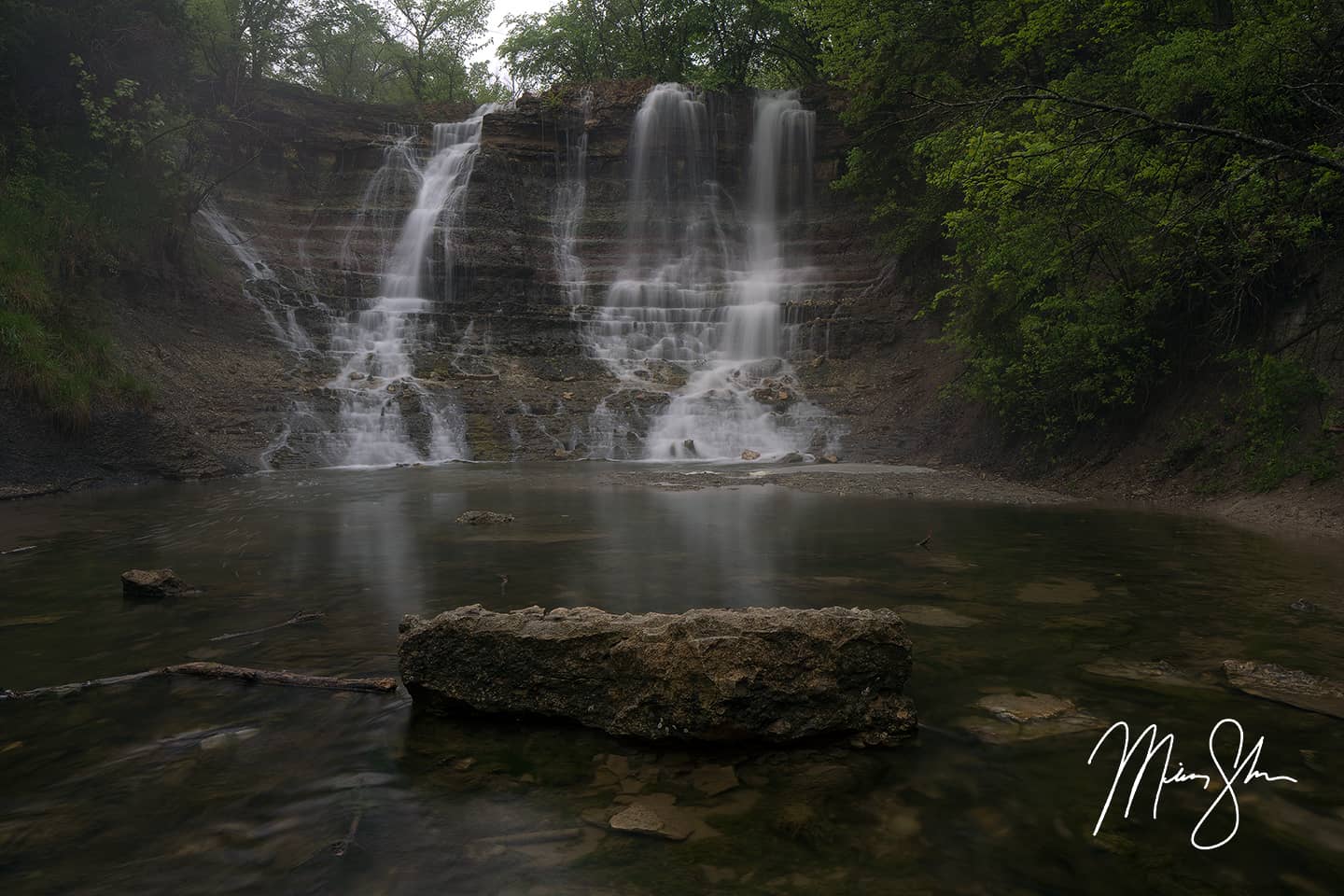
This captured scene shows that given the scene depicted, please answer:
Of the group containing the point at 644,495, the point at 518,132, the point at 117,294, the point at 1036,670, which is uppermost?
the point at 518,132

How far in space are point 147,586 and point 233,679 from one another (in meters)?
2.48

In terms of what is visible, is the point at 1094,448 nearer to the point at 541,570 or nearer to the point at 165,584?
the point at 541,570

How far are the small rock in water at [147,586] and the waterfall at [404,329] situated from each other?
1412cm

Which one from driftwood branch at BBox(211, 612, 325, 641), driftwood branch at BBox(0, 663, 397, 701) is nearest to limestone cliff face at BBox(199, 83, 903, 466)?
driftwood branch at BBox(211, 612, 325, 641)

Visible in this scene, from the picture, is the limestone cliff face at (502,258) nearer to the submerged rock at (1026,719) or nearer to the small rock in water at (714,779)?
the submerged rock at (1026,719)

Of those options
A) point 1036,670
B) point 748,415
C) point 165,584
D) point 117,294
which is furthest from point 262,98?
point 1036,670

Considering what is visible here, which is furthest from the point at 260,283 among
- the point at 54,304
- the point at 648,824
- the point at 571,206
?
the point at 648,824

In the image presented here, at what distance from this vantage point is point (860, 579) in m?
6.53

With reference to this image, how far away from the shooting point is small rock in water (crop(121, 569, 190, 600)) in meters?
6.01

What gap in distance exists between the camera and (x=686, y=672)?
346 centimetres

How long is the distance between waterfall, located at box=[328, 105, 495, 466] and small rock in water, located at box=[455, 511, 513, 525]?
11.0 metres

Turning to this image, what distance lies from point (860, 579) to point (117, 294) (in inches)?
857

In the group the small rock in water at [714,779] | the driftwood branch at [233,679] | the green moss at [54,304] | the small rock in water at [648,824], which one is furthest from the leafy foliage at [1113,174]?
the green moss at [54,304]

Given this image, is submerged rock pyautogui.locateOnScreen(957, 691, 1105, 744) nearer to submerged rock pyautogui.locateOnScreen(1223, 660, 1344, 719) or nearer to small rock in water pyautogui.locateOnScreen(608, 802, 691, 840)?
submerged rock pyautogui.locateOnScreen(1223, 660, 1344, 719)
